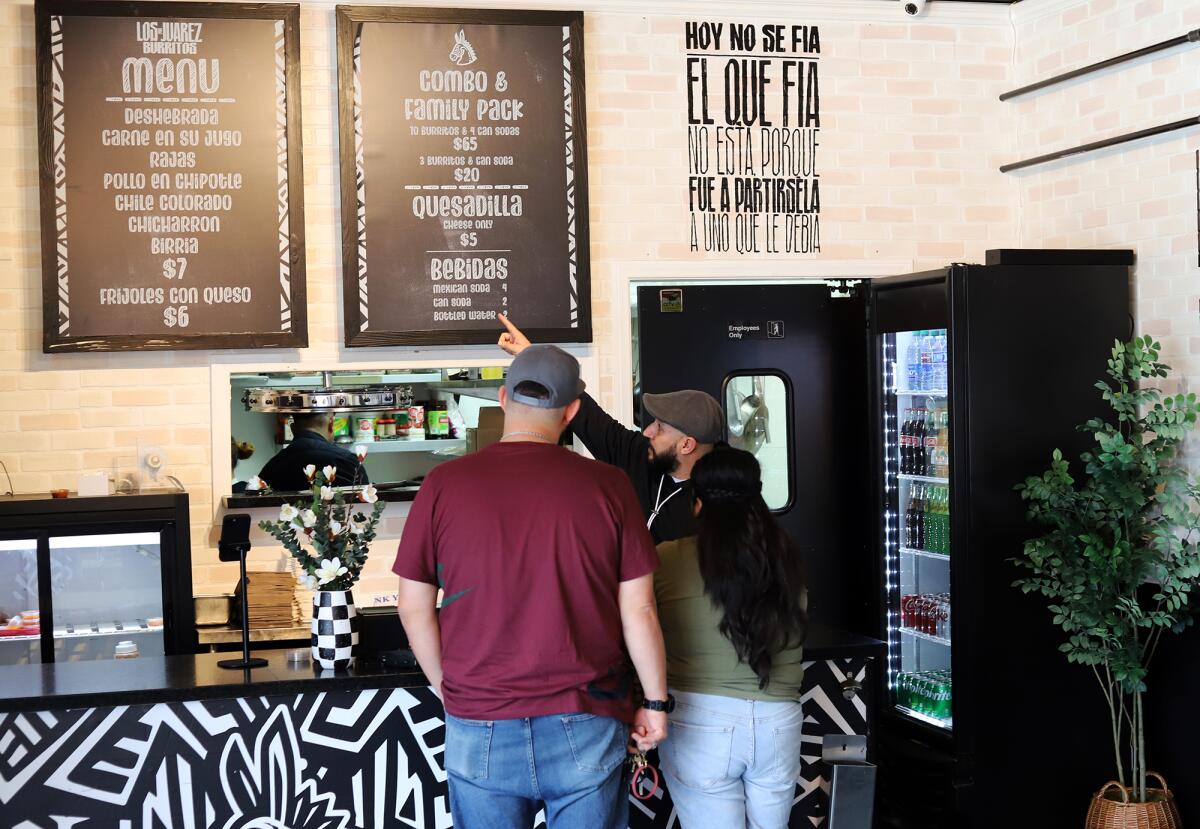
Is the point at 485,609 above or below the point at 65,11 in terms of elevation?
below

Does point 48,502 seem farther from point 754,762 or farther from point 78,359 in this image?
point 754,762

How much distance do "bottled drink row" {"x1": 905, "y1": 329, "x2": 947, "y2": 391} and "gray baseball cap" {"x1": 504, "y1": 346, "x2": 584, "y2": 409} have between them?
240 cm

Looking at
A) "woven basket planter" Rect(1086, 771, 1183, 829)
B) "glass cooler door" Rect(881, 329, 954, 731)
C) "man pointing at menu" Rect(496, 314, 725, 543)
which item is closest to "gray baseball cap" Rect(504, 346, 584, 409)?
"man pointing at menu" Rect(496, 314, 725, 543)

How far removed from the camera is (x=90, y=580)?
4582mm

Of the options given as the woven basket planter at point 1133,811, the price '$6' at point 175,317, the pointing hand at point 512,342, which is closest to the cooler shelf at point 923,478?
the woven basket planter at point 1133,811

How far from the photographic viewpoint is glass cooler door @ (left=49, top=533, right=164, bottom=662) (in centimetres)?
454

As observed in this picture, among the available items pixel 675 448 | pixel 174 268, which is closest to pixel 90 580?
pixel 174 268

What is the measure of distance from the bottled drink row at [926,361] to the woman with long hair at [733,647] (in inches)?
82.6

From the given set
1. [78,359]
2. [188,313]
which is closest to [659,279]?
[188,313]

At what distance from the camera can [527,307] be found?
5.20m

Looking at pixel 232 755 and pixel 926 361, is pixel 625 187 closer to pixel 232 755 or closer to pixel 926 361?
pixel 926 361

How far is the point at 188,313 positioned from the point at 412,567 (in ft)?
8.43

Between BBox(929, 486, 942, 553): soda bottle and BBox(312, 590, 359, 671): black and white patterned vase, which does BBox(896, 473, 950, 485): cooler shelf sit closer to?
BBox(929, 486, 942, 553): soda bottle

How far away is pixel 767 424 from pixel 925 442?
79cm
